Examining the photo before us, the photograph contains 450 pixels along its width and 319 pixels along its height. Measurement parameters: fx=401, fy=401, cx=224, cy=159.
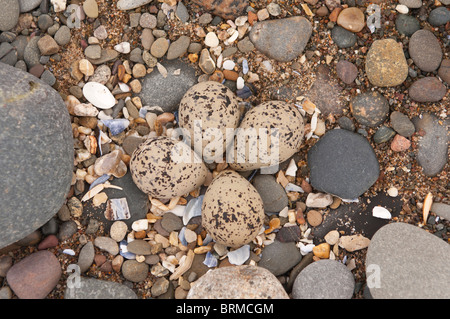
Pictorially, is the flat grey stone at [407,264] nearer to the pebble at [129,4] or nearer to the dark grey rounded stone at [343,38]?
the dark grey rounded stone at [343,38]

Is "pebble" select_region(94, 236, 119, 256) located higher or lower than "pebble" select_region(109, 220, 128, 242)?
lower

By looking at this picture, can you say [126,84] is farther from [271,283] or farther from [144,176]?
[271,283]

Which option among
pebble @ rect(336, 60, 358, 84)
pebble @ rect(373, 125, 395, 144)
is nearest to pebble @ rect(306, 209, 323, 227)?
pebble @ rect(373, 125, 395, 144)

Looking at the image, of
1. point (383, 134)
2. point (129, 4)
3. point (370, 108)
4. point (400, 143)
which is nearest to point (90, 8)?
point (129, 4)

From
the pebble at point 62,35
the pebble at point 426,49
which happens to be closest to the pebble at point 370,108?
the pebble at point 426,49

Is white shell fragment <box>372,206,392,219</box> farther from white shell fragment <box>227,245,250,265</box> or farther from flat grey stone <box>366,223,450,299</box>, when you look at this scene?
white shell fragment <box>227,245,250,265</box>

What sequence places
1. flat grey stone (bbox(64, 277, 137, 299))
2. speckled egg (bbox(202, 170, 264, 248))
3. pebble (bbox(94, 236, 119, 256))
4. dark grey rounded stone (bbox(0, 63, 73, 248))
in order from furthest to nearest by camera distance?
pebble (bbox(94, 236, 119, 256)) → flat grey stone (bbox(64, 277, 137, 299)) → speckled egg (bbox(202, 170, 264, 248)) → dark grey rounded stone (bbox(0, 63, 73, 248))

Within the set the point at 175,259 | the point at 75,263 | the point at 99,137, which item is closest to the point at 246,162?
the point at 175,259
